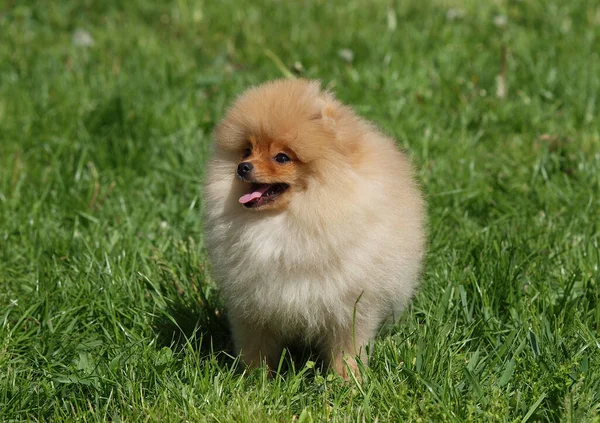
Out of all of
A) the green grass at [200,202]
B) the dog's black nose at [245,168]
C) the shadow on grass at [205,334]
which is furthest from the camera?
the shadow on grass at [205,334]

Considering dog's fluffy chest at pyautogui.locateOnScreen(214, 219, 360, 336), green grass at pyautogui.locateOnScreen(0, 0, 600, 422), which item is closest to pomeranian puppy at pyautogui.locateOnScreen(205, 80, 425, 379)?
dog's fluffy chest at pyautogui.locateOnScreen(214, 219, 360, 336)

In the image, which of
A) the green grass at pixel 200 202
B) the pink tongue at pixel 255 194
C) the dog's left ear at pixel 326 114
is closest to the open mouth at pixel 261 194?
the pink tongue at pixel 255 194

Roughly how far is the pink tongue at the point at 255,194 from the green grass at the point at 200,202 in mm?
637

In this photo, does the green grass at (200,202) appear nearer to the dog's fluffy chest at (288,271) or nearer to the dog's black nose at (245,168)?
the dog's fluffy chest at (288,271)

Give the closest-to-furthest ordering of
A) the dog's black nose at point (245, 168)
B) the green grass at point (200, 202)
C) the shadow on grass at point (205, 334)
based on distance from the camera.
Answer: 1. the dog's black nose at point (245, 168)
2. the green grass at point (200, 202)
3. the shadow on grass at point (205, 334)

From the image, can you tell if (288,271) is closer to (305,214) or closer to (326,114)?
(305,214)

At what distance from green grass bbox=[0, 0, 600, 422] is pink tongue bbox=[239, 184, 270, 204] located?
64 centimetres

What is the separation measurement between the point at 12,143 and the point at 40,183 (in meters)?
0.48

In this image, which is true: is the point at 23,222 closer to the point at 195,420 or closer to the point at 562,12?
the point at 195,420

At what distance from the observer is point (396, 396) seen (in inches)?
108

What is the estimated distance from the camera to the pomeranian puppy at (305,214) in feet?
9.05

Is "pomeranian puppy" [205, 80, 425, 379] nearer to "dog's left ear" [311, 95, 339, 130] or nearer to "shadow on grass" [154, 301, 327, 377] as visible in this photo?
"dog's left ear" [311, 95, 339, 130]

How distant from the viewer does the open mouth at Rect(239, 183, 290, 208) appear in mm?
2803

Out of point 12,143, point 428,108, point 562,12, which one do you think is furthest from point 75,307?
point 562,12
